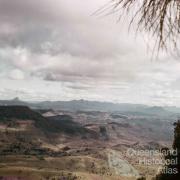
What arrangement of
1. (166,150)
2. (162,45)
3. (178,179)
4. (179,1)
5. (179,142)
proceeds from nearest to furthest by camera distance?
(179,1)
(162,45)
(178,179)
(179,142)
(166,150)

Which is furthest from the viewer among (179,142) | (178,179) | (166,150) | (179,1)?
(166,150)

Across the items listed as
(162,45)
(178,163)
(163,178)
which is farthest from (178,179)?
(162,45)

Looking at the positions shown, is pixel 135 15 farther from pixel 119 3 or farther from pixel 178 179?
pixel 178 179

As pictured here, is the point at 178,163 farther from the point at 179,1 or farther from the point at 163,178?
the point at 179,1

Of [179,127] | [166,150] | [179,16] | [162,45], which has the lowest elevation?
[166,150]

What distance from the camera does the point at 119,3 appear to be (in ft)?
14.3

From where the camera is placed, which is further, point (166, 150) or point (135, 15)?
point (166, 150)

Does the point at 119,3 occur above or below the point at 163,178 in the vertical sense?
above

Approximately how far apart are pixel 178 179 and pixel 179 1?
25.7 meters

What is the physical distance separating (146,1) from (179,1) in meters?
0.38

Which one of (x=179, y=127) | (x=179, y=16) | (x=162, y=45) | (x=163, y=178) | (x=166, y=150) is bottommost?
(x=163, y=178)

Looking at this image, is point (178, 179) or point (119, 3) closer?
point (119, 3)

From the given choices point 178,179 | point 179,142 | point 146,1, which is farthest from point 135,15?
point 179,142

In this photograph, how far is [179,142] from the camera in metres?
33.6
